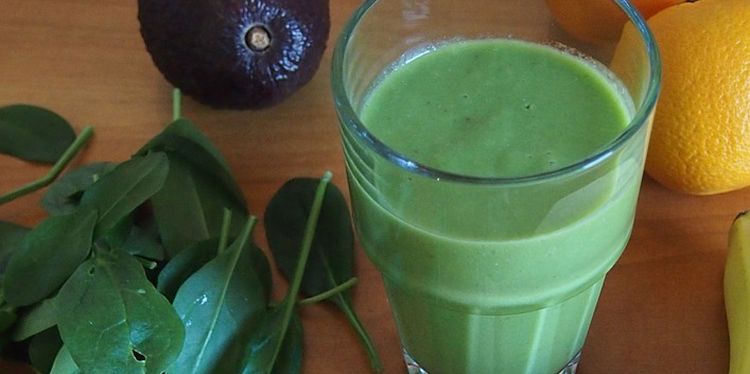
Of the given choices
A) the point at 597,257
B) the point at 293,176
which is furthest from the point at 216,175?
the point at 597,257

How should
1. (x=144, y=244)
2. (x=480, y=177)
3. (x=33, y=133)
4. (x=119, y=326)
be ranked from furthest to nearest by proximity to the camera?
(x=33, y=133)
(x=144, y=244)
(x=119, y=326)
(x=480, y=177)

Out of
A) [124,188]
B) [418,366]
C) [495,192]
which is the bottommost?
[418,366]

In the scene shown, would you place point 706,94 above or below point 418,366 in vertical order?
above

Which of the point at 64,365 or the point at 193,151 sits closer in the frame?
the point at 64,365


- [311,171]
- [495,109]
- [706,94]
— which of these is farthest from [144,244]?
[706,94]

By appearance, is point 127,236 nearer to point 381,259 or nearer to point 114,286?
point 114,286

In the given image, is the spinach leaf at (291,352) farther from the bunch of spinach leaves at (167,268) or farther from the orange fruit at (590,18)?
the orange fruit at (590,18)

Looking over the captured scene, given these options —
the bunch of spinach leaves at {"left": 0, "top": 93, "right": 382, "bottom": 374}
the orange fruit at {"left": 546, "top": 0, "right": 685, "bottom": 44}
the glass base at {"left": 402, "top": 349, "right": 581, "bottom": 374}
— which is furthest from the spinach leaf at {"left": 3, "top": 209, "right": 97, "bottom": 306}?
the orange fruit at {"left": 546, "top": 0, "right": 685, "bottom": 44}

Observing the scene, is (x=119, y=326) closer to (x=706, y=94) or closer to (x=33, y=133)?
(x=33, y=133)
